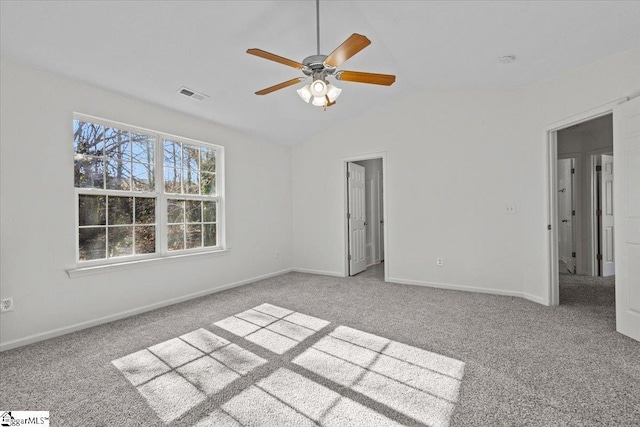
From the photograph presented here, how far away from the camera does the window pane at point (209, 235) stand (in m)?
4.43

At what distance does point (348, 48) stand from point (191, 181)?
298 cm

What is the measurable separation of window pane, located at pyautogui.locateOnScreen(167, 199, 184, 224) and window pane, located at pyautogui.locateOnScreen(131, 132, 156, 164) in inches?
22.3

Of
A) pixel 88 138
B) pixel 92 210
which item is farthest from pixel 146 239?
pixel 88 138

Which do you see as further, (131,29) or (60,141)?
(60,141)

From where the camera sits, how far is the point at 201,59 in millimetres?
3047

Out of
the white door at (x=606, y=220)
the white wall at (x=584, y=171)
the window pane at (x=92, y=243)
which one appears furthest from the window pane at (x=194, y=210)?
the white door at (x=606, y=220)

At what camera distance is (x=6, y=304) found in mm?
2602

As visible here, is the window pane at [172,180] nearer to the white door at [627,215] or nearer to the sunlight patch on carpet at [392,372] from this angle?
the sunlight patch on carpet at [392,372]

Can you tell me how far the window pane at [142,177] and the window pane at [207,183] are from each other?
73cm

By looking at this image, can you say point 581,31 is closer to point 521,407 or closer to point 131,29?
point 521,407

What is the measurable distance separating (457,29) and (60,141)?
12.9 feet

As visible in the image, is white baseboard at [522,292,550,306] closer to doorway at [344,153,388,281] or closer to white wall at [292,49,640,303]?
white wall at [292,49,640,303]

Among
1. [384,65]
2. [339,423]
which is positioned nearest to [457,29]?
[384,65]

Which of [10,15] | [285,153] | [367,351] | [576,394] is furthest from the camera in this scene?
[285,153]
